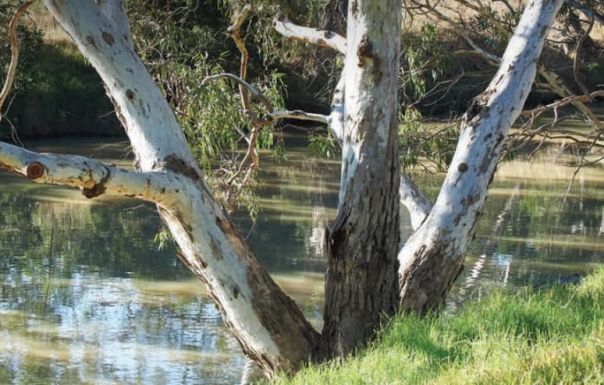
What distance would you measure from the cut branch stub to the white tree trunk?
467mm

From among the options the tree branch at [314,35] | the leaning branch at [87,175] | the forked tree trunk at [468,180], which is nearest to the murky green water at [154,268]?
the tree branch at [314,35]

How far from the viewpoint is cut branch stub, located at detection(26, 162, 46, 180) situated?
3432 millimetres

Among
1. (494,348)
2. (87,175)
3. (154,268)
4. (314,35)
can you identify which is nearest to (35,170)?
(87,175)

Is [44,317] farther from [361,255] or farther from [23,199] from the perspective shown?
[23,199]

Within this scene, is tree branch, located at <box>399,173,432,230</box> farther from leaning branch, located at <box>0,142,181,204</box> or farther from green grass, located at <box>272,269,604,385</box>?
leaning branch, located at <box>0,142,181,204</box>

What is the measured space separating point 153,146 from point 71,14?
0.53 m

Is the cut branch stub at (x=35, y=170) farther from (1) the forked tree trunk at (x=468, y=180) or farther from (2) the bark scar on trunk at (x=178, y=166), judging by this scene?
(1) the forked tree trunk at (x=468, y=180)

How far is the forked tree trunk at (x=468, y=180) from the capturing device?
420cm

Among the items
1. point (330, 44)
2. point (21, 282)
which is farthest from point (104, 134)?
point (330, 44)

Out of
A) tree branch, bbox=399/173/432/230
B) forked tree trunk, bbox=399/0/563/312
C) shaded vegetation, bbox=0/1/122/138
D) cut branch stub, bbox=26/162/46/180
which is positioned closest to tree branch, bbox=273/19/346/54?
tree branch, bbox=399/173/432/230

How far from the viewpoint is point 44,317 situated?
23.8 ft

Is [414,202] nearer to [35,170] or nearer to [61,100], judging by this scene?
[35,170]

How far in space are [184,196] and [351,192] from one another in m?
0.60

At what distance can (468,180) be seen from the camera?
4.20 m
